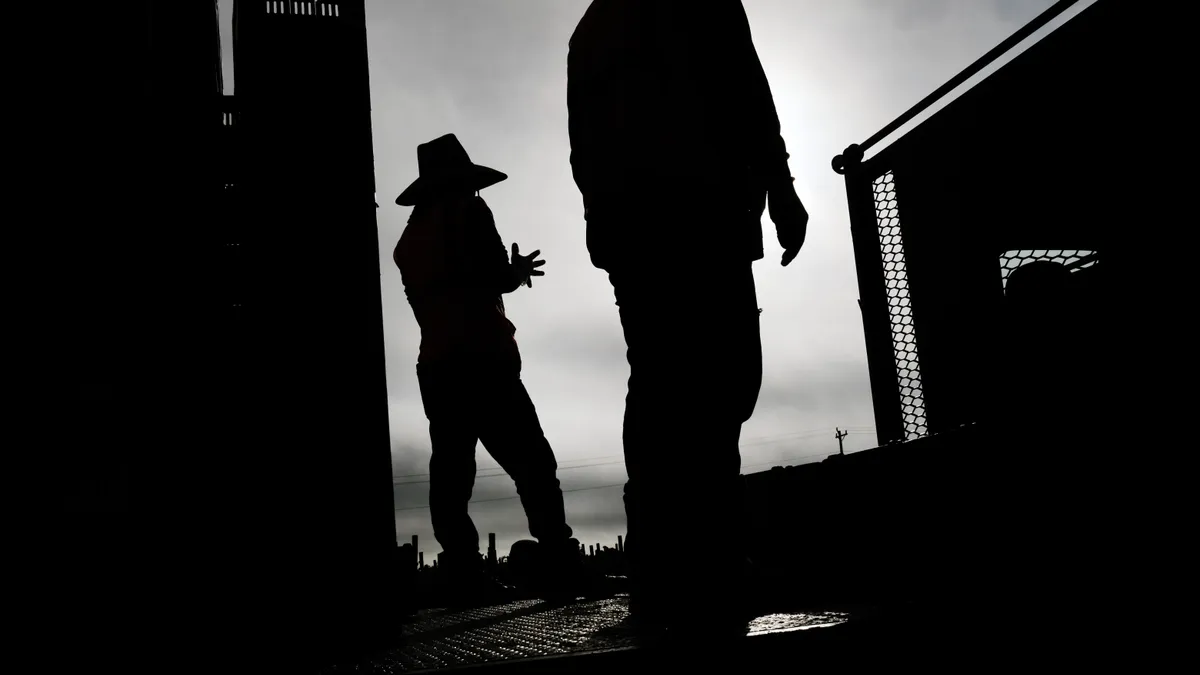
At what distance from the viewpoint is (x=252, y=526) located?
2082mm

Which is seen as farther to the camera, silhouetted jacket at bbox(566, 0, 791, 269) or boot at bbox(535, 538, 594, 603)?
boot at bbox(535, 538, 594, 603)

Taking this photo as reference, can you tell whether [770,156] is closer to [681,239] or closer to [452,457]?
[681,239]

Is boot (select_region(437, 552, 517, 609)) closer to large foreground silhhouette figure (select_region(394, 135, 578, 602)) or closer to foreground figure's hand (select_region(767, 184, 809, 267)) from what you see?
large foreground silhhouette figure (select_region(394, 135, 578, 602))

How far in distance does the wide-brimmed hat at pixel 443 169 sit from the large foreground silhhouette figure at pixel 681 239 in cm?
190

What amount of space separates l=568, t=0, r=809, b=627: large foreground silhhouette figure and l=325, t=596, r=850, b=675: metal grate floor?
235 millimetres

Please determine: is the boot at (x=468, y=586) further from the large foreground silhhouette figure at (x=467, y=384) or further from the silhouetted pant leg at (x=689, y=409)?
the silhouetted pant leg at (x=689, y=409)

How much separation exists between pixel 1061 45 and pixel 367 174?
8.67ft

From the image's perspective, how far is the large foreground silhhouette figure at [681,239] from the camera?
1956 millimetres

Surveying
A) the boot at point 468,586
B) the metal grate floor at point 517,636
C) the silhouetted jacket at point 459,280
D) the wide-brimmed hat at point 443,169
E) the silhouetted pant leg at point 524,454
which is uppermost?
the wide-brimmed hat at point 443,169

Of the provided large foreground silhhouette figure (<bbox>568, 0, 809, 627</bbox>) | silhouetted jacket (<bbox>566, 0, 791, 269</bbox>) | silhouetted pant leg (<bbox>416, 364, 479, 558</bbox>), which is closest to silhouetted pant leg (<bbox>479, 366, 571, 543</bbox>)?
silhouetted pant leg (<bbox>416, 364, 479, 558</bbox>)

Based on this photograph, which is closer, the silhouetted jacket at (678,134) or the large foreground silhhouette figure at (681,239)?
the large foreground silhhouette figure at (681,239)

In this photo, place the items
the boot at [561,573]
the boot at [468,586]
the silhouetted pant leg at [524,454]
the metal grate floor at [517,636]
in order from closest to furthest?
1. the metal grate floor at [517,636]
2. the boot at [561,573]
3. the boot at [468,586]
4. the silhouetted pant leg at [524,454]

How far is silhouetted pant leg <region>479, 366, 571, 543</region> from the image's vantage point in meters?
3.82

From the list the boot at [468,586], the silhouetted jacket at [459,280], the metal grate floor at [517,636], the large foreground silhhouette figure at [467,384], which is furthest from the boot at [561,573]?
the silhouetted jacket at [459,280]
